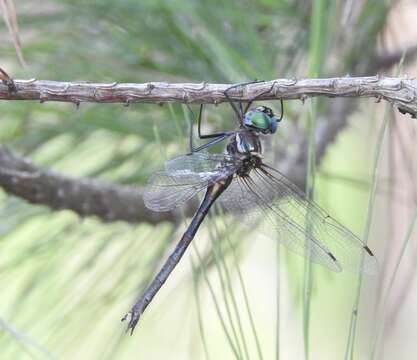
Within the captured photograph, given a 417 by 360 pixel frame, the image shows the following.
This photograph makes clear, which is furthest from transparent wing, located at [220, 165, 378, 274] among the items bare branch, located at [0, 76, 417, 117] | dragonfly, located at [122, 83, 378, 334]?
bare branch, located at [0, 76, 417, 117]

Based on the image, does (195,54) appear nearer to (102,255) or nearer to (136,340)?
(102,255)

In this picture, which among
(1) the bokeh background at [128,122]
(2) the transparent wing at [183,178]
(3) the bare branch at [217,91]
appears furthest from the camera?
(1) the bokeh background at [128,122]

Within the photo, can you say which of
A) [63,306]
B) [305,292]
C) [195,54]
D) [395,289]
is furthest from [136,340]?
[305,292]

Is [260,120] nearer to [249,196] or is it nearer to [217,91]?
[249,196]

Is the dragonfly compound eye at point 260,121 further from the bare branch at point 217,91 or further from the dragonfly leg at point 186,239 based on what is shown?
the bare branch at point 217,91

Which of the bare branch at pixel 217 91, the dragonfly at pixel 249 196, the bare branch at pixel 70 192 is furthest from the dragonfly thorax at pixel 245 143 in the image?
the bare branch at pixel 217 91

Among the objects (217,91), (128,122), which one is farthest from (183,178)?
(217,91)

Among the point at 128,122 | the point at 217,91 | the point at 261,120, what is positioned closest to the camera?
the point at 217,91
